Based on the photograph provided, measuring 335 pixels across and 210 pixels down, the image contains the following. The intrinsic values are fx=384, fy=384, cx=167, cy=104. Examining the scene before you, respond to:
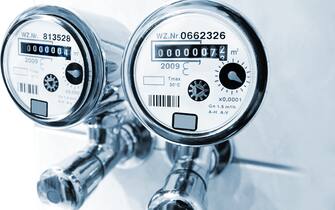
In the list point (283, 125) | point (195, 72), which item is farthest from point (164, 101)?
point (283, 125)

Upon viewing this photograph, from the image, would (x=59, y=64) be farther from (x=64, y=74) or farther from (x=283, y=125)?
(x=283, y=125)

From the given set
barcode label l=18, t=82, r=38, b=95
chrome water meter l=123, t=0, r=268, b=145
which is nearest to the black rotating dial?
chrome water meter l=123, t=0, r=268, b=145

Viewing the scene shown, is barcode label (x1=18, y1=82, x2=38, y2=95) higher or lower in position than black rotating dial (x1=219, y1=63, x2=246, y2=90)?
lower

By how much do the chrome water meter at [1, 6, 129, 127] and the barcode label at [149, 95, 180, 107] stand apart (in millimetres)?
43

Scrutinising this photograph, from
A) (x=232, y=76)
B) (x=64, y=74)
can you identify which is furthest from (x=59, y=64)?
(x=232, y=76)

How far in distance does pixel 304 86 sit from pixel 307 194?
0.10 m

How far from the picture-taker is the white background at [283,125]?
1.06 feet

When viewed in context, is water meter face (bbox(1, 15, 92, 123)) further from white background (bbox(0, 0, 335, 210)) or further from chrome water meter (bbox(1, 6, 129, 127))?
white background (bbox(0, 0, 335, 210))

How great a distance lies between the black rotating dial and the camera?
0.25 metres

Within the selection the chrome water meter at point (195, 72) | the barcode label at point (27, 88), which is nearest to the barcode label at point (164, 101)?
the chrome water meter at point (195, 72)

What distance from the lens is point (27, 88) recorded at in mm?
309

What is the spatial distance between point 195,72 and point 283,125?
5.0 inches

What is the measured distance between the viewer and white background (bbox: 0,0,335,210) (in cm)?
32

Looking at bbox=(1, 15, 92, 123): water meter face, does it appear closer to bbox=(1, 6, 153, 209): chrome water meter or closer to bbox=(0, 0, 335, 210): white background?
bbox=(1, 6, 153, 209): chrome water meter
